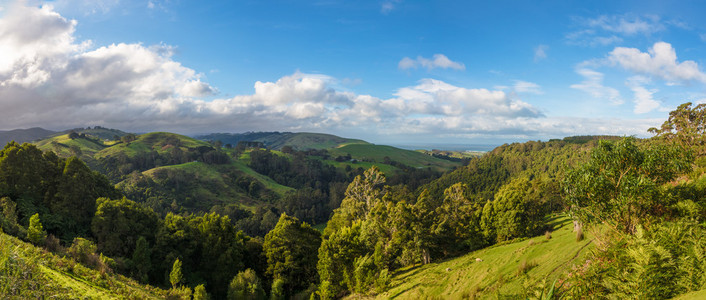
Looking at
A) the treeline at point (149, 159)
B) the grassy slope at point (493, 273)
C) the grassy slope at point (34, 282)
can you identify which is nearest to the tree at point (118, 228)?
the grassy slope at point (34, 282)

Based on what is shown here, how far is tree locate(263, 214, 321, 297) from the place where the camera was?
37.8 meters

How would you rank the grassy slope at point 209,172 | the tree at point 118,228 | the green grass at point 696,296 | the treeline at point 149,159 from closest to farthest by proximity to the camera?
the green grass at point 696,296 → the tree at point 118,228 → the grassy slope at point 209,172 → the treeline at point 149,159

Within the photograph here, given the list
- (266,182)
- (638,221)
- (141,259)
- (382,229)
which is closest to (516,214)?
(382,229)

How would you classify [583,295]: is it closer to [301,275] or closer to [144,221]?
[301,275]

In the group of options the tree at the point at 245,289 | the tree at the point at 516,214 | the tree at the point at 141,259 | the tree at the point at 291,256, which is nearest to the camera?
the tree at the point at 245,289

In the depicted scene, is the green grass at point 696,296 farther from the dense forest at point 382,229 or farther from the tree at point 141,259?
the tree at point 141,259

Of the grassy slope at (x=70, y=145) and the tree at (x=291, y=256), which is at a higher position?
the grassy slope at (x=70, y=145)

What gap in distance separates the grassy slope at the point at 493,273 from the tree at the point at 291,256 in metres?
13.1

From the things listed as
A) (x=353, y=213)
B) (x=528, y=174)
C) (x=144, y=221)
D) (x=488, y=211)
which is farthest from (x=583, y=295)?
(x=528, y=174)

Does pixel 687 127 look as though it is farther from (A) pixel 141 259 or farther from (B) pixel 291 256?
(A) pixel 141 259

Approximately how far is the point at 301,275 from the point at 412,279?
1715 centimetres

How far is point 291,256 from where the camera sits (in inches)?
1486

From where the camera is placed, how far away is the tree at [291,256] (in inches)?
1486

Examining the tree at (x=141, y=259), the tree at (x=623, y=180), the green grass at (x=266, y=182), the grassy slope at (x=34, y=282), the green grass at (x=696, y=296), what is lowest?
the green grass at (x=266, y=182)
